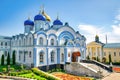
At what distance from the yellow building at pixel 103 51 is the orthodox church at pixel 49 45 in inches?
499

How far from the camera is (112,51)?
144 feet

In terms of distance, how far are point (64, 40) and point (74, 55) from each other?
3.61 meters

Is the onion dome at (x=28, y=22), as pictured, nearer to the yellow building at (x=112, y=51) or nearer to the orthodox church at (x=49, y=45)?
the orthodox church at (x=49, y=45)

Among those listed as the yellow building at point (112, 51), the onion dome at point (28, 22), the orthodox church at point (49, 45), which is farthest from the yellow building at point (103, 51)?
the onion dome at point (28, 22)

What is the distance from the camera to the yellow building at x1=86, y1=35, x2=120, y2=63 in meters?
43.4

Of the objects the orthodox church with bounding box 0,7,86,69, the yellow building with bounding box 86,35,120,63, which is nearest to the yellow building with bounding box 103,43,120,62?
the yellow building with bounding box 86,35,120,63

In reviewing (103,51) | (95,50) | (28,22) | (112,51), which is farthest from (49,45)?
(112,51)

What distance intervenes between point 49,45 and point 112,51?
22556 millimetres

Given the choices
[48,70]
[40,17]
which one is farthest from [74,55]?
[40,17]

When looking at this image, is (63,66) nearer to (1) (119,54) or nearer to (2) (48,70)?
(2) (48,70)

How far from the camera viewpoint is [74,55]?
31.0m

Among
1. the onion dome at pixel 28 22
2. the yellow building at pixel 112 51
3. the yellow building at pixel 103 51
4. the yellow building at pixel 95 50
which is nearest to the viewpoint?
the onion dome at pixel 28 22

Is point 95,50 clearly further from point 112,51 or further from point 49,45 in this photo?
point 49,45

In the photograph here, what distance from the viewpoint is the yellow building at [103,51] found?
43.4 m
